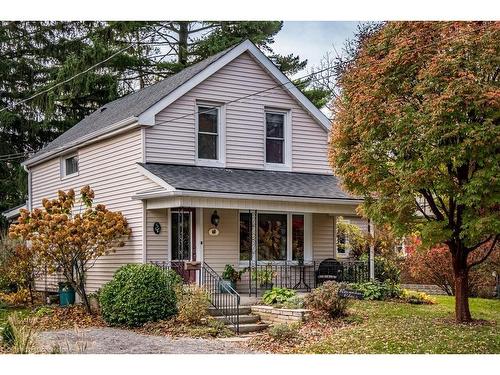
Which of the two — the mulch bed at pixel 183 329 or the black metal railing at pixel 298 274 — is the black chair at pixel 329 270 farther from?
the mulch bed at pixel 183 329

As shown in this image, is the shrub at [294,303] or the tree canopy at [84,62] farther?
the tree canopy at [84,62]

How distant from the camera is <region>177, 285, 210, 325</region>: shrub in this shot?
14055mm

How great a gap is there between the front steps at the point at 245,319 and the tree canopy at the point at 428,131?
3173mm

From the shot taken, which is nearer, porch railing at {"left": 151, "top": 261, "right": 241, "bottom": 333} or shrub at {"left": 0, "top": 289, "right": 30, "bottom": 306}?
porch railing at {"left": 151, "top": 261, "right": 241, "bottom": 333}

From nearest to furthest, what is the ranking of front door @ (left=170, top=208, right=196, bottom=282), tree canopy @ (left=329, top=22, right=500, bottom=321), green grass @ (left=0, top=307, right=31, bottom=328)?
tree canopy @ (left=329, top=22, right=500, bottom=321) → green grass @ (left=0, top=307, right=31, bottom=328) → front door @ (left=170, top=208, right=196, bottom=282)

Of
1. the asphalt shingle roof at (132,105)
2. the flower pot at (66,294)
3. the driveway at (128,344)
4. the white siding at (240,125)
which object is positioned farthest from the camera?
the flower pot at (66,294)

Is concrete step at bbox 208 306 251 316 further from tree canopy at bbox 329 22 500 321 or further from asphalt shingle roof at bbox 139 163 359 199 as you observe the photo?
tree canopy at bbox 329 22 500 321

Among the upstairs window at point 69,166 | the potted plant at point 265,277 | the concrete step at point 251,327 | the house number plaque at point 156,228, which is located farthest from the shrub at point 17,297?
the concrete step at point 251,327

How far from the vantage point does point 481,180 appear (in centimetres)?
1150

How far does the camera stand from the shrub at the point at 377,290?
1666 centimetres

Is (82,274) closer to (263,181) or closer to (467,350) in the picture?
(263,181)

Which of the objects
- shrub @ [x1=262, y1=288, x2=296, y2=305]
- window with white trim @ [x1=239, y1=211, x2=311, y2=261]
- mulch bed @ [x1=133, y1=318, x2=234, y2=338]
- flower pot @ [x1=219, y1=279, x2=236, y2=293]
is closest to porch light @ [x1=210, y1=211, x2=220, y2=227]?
window with white trim @ [x1=239, y1=211, x2=311, y2=261]

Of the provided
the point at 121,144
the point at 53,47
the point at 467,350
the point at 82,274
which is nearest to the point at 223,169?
the point at 121,144

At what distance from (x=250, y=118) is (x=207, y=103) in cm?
121
